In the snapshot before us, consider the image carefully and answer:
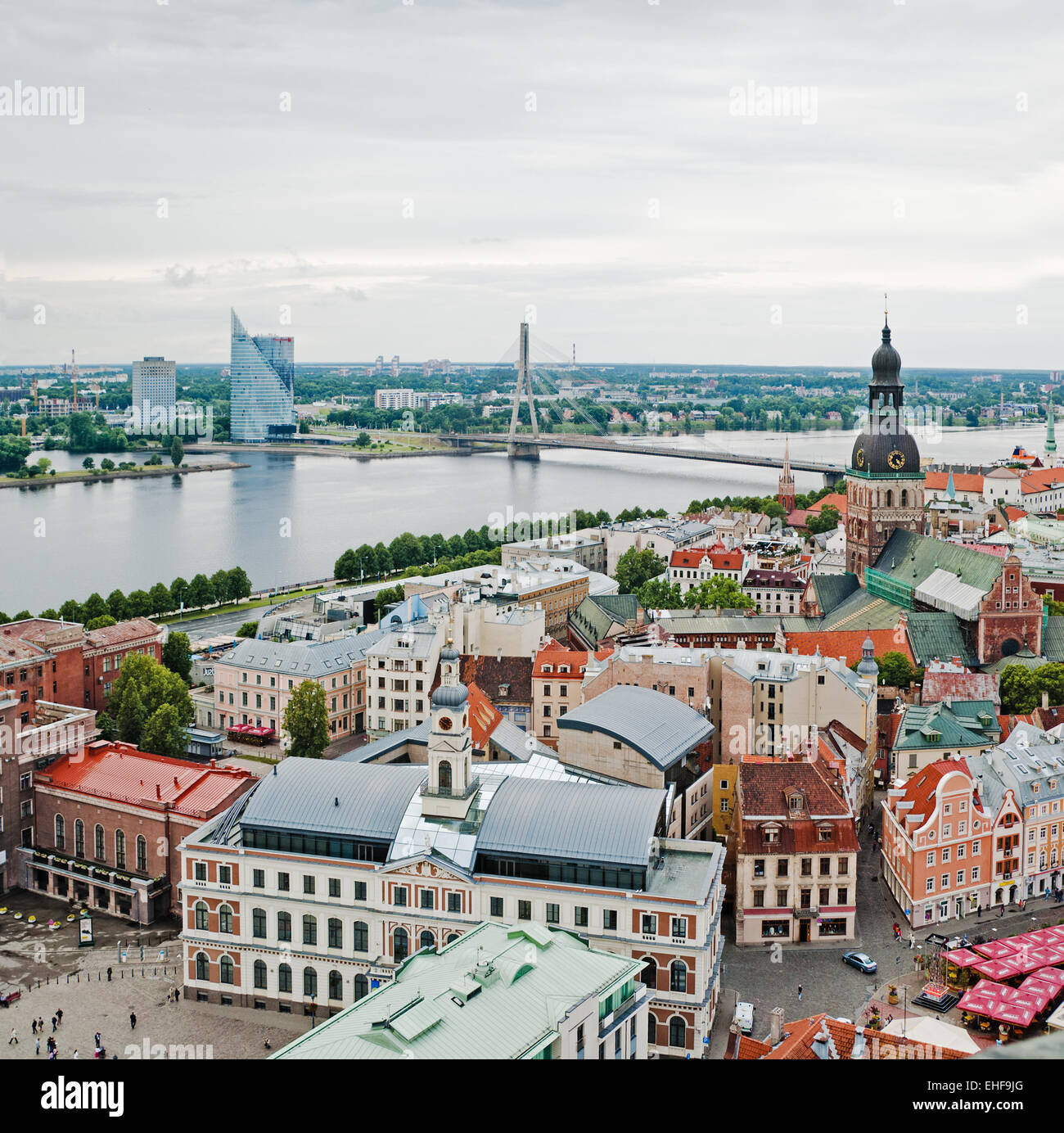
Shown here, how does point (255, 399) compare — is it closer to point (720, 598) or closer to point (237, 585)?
point (237, 585)

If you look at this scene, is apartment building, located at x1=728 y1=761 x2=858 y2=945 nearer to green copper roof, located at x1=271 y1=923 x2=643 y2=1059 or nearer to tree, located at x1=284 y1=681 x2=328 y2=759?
green copper roof, located at x1=271 y1=923 x2=643 y2=1059

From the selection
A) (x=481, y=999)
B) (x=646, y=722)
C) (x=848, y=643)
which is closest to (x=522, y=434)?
(x=848, y=643)

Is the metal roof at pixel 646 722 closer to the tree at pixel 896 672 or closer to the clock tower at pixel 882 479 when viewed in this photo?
the tree at pixel 896 672

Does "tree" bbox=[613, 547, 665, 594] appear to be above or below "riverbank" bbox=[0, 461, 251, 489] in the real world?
below

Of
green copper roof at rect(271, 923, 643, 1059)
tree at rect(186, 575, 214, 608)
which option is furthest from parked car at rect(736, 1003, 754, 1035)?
tree at rect(186, 575, 214, 608)

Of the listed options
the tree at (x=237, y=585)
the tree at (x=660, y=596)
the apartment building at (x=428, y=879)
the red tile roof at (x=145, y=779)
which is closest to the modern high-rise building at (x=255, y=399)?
the tree at (x=237, y=585)

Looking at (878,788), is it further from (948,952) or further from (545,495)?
(545,495)
